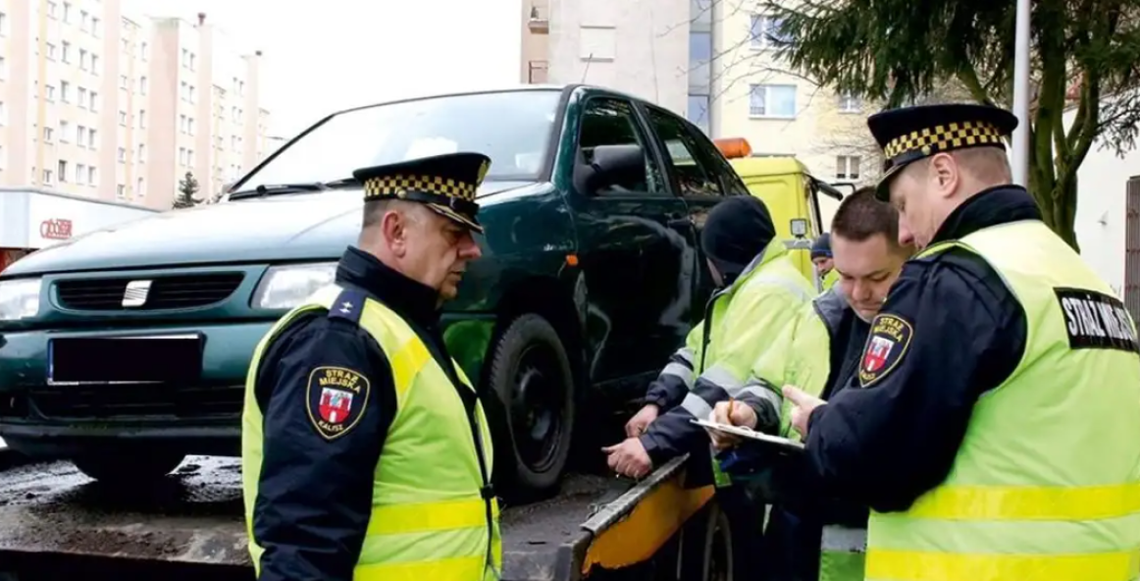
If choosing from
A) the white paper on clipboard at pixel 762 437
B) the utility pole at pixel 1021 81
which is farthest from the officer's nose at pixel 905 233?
the utility pole at pixel 1021 81

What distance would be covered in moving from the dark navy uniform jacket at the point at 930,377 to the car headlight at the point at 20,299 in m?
2.42

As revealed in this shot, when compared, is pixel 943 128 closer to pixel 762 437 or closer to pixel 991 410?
pixel 991 410

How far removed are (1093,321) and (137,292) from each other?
2492 mm

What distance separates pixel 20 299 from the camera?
3441 millimetres

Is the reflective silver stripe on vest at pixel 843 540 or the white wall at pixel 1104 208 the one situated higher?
the white wall at pixel 1104 208

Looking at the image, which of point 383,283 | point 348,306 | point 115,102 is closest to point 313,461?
point 348,306

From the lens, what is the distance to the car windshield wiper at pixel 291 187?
4082 millimetres

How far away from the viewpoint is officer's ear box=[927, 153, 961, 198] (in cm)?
216

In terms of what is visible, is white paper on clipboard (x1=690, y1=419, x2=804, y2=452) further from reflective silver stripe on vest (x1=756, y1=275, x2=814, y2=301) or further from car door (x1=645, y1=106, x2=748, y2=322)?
car door (x1=645, y1=106, x2=748, y2=322)

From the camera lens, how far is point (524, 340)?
366 centimetres

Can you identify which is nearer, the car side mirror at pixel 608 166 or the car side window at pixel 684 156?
the car side mirror at pixel 608 166

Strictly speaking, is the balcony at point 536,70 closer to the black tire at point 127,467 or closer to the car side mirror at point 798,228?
the car side mirror at point 798,228

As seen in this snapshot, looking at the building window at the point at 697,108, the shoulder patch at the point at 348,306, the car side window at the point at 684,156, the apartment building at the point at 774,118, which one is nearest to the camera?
the shoulder patch at the point at 348,306

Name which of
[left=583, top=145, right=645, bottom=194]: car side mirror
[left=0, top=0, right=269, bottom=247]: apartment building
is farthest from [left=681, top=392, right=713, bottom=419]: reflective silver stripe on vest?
[left=0, top=0, right=269, bottom=247]: apartment building
